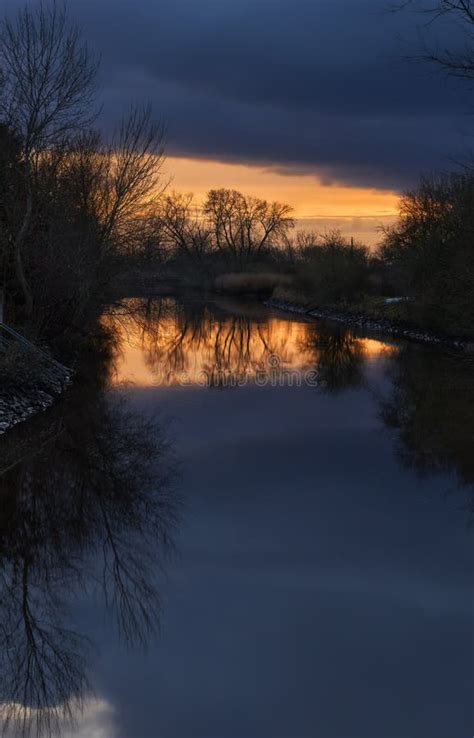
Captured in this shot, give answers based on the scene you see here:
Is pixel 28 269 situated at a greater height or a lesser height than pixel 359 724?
greater

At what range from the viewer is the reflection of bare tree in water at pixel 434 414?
12.6 meters

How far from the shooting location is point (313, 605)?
7090 millimetres

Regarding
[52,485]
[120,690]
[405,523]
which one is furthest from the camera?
[52,485]

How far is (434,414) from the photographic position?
17125 mm

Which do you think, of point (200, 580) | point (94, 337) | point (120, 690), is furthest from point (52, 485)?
point (94, 337)

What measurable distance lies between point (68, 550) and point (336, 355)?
863 inches

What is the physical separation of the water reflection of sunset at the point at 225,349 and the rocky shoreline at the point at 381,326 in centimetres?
195

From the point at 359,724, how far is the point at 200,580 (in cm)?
275

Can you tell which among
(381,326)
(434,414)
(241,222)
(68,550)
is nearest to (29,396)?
(68,550)

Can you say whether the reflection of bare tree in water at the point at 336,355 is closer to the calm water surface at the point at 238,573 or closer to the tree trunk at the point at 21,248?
the calm water surface at the point at 238,573

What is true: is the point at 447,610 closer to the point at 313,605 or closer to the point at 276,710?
the point at 313,605

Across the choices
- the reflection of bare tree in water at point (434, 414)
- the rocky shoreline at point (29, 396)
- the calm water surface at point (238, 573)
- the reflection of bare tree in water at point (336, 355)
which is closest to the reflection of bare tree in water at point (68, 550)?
the calm water surface at point (238, 573)

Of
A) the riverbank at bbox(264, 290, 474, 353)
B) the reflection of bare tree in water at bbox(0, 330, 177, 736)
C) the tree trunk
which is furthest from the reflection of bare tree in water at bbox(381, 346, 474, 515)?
the tree trunk

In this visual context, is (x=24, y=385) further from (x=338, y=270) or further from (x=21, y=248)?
(x=338, y=270)
